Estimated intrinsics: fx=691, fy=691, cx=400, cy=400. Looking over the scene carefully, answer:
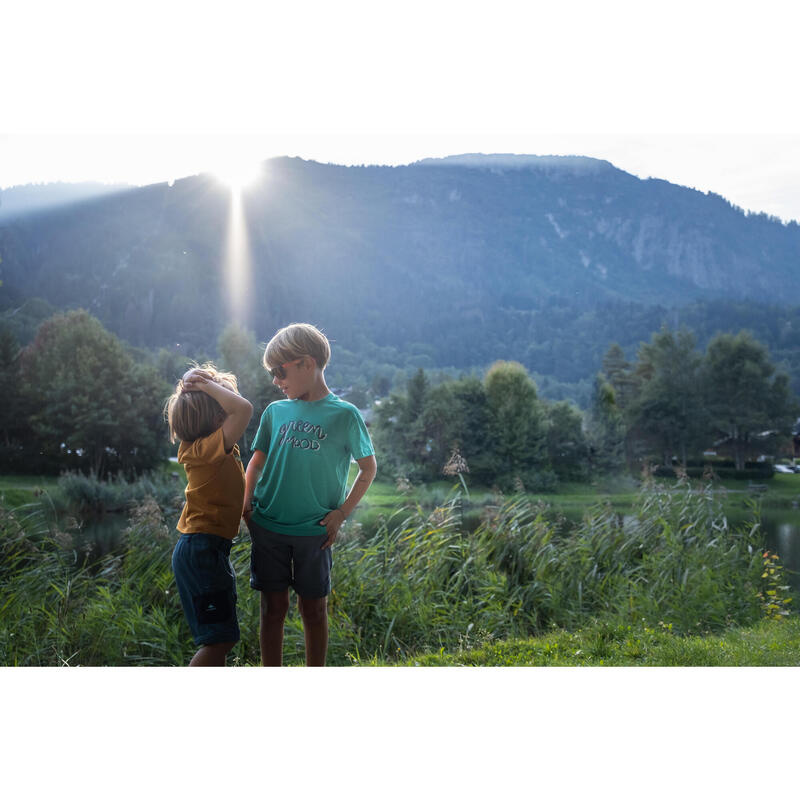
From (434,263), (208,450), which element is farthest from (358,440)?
(434,263)

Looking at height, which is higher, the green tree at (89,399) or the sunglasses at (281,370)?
the sunglasses at (281,370)

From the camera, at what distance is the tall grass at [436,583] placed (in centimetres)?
345

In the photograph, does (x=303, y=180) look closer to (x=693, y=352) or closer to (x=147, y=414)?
(x=147, y=414)

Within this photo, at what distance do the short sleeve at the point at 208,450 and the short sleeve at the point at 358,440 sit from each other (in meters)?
0.46

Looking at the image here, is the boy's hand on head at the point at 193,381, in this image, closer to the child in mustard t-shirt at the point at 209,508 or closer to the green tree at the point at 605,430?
the child in mustard t-shirt at the point at 209,508

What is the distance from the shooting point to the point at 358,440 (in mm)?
2566

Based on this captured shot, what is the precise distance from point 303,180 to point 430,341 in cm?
141

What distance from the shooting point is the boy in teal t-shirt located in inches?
99.7

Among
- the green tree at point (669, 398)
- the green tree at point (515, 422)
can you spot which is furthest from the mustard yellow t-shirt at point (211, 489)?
the green tree at point (669, 398)

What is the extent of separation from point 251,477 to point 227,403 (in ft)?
1.08

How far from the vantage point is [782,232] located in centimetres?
471

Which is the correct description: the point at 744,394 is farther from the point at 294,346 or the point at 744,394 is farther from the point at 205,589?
the point at 205,589

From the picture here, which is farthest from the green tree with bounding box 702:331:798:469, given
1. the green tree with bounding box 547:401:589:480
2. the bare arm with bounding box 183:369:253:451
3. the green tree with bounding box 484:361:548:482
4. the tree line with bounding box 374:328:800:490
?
the bare arm with bounding box 183:369:253:451
